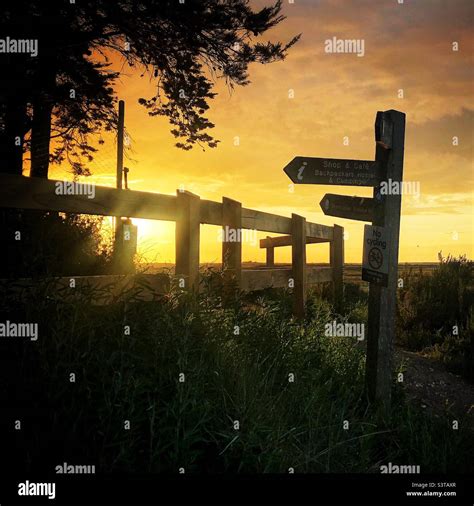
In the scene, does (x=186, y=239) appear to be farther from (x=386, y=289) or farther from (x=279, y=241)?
(x=279, y=241)

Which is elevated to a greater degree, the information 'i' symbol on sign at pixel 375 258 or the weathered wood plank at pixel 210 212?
the weathered wood plank at pixel 210 212

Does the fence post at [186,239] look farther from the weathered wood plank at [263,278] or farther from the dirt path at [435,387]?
the dirt path at [435,387]

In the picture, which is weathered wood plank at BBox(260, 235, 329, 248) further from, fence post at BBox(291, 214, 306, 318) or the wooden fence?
fence post at BBox(291, 214, 306, 318)

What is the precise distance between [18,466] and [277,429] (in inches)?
65.9

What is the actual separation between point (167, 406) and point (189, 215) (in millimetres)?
3150

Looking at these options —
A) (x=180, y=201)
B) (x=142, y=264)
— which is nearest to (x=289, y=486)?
(x=142, y=264)

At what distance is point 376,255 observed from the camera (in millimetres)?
5426

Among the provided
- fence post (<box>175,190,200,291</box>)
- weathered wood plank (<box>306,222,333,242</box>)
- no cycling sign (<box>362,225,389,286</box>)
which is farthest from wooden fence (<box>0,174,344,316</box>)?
no cycling sign (<box>362,225,389,286</box>)

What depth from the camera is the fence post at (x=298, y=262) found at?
1004 cm

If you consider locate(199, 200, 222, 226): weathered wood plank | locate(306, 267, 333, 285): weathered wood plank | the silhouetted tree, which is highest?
the silhouetted tree

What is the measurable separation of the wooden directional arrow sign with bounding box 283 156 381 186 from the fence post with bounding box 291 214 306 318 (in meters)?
4.68

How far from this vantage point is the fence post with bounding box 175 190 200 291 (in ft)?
20.0

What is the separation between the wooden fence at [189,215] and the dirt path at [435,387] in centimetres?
255

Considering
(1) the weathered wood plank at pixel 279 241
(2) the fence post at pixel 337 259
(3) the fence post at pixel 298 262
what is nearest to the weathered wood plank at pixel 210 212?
(3) the fence post at pixel 298 262
